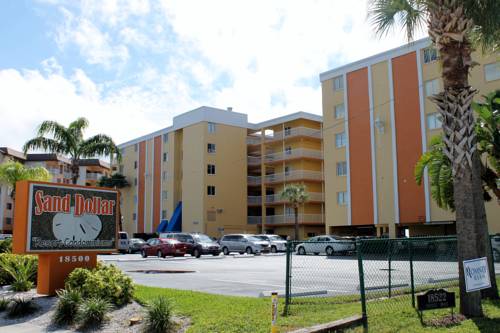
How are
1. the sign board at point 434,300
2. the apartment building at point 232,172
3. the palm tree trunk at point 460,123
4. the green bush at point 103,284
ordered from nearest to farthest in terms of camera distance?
the sign board at point 434,300, the palm tree trunk at point 460,123, the green bush at point 103,284, the apartment building at point 232,172

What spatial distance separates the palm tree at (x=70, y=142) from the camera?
2700cm

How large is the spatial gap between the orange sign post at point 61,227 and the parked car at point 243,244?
2599cm

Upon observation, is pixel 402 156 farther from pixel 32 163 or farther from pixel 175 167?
pixel 32 163

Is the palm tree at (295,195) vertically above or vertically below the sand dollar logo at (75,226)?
above

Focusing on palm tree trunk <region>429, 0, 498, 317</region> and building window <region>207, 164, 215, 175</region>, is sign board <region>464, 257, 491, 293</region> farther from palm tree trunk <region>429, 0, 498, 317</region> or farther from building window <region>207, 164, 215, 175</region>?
building window <region>207, 164, 215, 175</region>

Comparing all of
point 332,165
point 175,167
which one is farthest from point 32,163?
point 332,165

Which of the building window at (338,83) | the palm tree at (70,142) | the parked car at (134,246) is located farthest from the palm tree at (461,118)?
the parked car at (134,246)

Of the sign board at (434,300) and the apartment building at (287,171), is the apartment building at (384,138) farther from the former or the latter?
the sign board at (434,300)

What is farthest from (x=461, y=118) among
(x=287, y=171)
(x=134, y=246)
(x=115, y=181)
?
(x=115, y=181)

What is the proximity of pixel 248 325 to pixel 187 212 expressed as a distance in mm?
52358

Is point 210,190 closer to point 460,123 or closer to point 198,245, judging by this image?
point 198,245

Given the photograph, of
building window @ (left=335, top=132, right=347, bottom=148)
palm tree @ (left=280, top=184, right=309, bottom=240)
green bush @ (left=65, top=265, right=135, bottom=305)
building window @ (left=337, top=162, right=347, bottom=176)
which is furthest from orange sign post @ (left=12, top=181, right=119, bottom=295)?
palm tree @ (left=280, top=184, right=309, bottom=240)

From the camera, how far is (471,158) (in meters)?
9.73

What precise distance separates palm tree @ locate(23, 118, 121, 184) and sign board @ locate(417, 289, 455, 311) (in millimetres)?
21673
